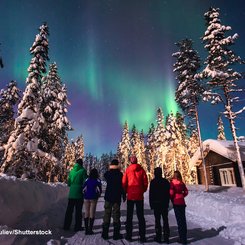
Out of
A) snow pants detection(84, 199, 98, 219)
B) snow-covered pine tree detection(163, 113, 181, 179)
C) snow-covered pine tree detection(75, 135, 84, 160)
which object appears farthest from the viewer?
snow-covered pine tree detection(75, 135, 84, 160)

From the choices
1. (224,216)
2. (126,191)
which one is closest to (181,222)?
(126,191)

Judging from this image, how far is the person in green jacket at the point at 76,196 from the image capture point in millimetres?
7336

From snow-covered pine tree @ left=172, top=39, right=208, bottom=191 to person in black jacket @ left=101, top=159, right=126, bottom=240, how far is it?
65.1 ft

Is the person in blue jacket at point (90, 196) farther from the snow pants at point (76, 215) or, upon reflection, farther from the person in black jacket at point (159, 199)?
the person in black jacket at point (159, 199)

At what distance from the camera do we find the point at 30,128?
20.6 metres

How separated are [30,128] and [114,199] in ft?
52.6

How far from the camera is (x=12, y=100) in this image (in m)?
35.3

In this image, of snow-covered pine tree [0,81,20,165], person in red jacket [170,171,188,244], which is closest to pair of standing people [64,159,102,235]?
person in red jacket [170,171,188,244]

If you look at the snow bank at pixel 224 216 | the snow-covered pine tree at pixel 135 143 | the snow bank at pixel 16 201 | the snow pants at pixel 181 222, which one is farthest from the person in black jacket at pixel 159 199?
the snow-covered pine tree at pixel 135 143

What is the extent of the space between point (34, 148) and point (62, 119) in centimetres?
977

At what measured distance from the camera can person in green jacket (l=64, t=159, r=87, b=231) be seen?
7.34 m

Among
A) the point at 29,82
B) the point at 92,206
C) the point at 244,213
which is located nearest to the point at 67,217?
the point at 92,206

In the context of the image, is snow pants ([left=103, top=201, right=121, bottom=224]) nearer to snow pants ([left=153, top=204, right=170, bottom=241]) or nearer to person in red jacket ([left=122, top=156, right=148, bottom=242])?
person in red jacket ([left=122, top=156, right=148, bottom=242])

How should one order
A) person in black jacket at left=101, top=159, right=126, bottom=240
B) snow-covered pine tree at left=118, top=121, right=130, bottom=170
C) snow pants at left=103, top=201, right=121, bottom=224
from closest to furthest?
1. person in black jacket at left=101, top=159, right=126, bottom=240
2. snow pants at left=103, top=201, right=121, bottom=224
3. snow-covered pine tree at left=118, top=121, right=130, bottom=170
